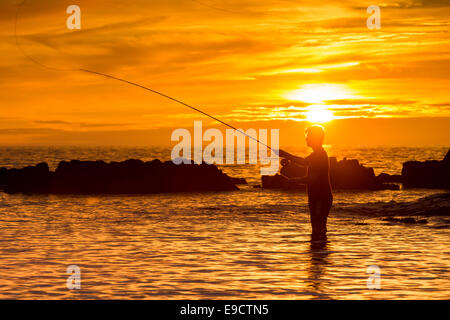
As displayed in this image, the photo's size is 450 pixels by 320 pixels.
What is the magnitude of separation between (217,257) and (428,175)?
122 ft

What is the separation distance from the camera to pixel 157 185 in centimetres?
4069

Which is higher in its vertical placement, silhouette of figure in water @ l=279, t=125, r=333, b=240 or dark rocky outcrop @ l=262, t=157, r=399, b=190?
silhouette of figure in water @ l=279, t=125, r=333, b=240

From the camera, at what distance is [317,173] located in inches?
506

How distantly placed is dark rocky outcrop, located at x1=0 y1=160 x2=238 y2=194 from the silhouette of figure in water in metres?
26.4

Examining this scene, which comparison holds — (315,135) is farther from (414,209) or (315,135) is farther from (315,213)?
(414,209)

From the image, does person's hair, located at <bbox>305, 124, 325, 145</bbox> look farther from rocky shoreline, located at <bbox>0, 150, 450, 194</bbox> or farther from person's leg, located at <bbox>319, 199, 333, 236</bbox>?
rocky shoreline, located at <bbox>0, 150, 450, 194</bbox>

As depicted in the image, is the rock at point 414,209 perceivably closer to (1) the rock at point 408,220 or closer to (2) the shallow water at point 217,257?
(2) the shallow water at point 217,257

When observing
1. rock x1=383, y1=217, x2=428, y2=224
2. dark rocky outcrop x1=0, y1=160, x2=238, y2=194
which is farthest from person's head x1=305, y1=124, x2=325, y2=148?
dark rocky outcrop x1=0, y1=160, x2=238, y2=194

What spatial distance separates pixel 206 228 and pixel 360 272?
315 inches

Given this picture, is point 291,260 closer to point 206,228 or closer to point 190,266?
point 190,266

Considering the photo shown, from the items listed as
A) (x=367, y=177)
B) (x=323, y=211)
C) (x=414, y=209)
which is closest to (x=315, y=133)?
(x=323, y=211)

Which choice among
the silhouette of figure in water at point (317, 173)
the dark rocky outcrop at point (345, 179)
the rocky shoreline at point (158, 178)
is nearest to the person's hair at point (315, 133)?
the silhouette of figure in water at point (317, 173)

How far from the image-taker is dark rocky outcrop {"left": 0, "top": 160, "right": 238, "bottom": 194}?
3969cm
